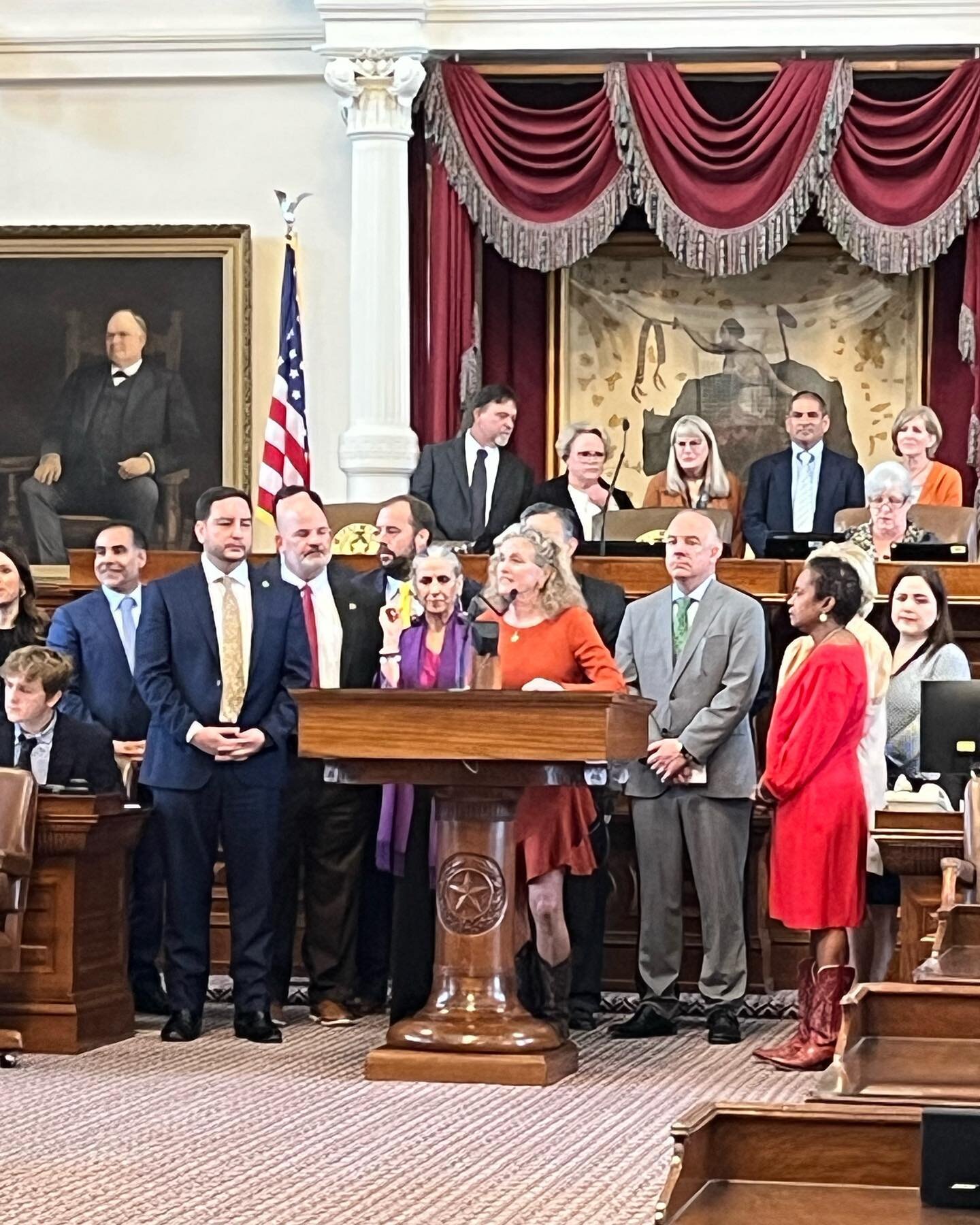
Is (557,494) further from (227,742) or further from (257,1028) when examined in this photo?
(257,1028)

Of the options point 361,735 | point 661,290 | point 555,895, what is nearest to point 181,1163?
point 361,735

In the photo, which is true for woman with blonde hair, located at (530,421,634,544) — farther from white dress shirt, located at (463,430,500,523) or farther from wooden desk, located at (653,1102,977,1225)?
wooden desk, located at (653,1102,977,1225)

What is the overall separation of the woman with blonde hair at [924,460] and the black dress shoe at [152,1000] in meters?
3.75

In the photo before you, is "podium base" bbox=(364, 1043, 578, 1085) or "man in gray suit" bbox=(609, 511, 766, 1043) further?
"man in gray suit" bbox=(609, 511, 766, 1043)

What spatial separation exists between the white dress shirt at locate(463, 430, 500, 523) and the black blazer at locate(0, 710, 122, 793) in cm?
280

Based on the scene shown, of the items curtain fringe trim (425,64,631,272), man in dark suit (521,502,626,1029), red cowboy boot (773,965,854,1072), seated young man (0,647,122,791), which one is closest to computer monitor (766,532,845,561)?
man in dark suit (521,502,626,1029)

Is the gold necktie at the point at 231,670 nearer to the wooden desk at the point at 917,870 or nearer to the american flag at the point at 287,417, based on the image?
the wooden desk at the point at 917,870

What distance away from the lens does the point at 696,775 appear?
7.16 metres

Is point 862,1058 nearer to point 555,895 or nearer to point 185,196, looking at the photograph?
point 555,895

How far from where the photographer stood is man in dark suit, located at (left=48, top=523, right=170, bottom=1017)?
7672 millimetres

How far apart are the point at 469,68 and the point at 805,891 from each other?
6086 millimetres

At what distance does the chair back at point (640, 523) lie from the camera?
30.3 feet

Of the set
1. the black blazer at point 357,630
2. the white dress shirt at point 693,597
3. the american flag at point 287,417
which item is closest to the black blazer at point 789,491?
the american flag at point 287,417

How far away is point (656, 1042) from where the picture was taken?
705cm
